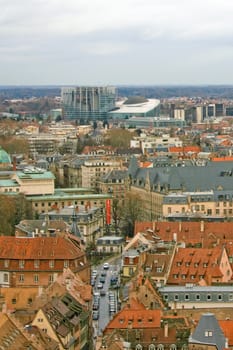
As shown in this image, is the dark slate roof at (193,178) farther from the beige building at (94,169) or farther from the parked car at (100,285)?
the parked car at (100,285)

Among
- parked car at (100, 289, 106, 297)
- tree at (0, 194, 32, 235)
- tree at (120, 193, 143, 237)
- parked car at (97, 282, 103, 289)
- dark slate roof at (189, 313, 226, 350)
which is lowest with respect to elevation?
tree at (120, 193, 143, 237)

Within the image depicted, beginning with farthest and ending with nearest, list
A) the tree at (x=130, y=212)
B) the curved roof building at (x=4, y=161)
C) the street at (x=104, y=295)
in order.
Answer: the curved roof building at (x=4, y=161)
the tree at (x=130, y=212)
the street at (x=104, y=295)

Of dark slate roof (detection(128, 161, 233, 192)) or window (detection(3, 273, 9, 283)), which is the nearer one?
window (detection(3, 273, 9, 283))

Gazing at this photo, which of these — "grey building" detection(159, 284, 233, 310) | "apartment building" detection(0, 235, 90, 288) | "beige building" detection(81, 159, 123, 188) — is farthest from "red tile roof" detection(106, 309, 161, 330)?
"beige building" detection(81, 159, 123, 188)

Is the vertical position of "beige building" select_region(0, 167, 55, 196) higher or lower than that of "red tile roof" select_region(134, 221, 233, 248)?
lower

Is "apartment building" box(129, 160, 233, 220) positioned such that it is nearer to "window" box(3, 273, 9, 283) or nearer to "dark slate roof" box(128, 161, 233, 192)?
"dark slate roof" box(128, 161, 233, 192)

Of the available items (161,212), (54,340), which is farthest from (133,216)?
(54,340)

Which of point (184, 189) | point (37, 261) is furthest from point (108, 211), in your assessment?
point (37, 261)

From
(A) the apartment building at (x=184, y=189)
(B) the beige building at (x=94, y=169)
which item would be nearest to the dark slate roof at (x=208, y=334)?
(A) the apartment building at (x=184, y=189)

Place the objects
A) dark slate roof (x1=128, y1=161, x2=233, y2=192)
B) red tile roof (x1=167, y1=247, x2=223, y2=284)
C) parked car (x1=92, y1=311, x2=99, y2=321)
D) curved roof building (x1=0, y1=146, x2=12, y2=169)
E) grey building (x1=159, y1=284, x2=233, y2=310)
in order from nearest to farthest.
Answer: grey building (x1=159, y1=284, x2=233, y2=310) < parked car (x1=92, y1=311, x2=99, y2=321) < red tile roof (x1=167, y1=247, x2=223, y2=284) < dark slate roof (x1=128, y1=161, x2=233, y2=192) < curved roof building (x1=0, y1=146, x2=12, y2=169)
